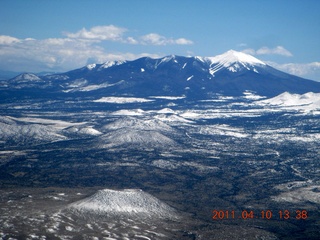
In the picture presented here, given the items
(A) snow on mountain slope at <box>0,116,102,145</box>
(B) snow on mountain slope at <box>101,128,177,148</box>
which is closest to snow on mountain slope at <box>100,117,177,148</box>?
(B) snow on mountain slope at <box>101,128,177,148</box>

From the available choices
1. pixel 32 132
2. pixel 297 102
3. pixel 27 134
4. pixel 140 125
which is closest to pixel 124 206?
pixel 27 134

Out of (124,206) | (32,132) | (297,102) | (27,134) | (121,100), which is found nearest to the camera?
(124,206)

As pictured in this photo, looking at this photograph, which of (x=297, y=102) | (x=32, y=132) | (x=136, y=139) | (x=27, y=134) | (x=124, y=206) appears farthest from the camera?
(x=297, y=102)

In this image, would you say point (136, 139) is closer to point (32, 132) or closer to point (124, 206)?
point (32, 132)

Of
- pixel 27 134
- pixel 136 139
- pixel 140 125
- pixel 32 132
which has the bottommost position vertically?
pixel 27 134

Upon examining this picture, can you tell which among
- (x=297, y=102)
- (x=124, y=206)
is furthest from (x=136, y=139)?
(x=297, y=102)

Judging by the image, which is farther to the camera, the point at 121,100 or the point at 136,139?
the point at 121,100

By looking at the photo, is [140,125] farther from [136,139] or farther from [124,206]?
[124,206]

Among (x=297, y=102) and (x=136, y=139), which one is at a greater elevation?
(x=297, y=102)

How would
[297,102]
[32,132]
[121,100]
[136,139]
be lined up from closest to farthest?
[136,139] → [32,132] → [297,102] → [121,100]
